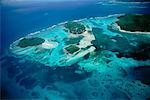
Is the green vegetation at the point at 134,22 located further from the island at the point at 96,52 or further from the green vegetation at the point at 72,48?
the green vegetation at the point at 72,48

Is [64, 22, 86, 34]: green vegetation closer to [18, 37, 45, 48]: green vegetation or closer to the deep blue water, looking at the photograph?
the deep blue water

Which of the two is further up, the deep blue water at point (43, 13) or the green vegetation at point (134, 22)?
the deep blue water at point (43, 13)

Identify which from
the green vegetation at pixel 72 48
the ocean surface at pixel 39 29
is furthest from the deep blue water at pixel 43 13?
the green vegetation at pixel 72 48

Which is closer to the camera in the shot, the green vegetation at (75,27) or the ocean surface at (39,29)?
the ocean surface at (39,29)

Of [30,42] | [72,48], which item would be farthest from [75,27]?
[30,42]

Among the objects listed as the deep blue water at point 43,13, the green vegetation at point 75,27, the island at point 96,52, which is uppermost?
the deep blue water at point 43,13

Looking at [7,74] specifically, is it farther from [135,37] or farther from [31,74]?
[135,37]

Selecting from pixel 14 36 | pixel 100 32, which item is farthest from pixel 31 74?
pixel 100 32

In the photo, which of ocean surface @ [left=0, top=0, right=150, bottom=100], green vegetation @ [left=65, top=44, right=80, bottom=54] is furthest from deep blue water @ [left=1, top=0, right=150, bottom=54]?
green vegetation @ [left=65, top=44, right=80, bottom=54]
